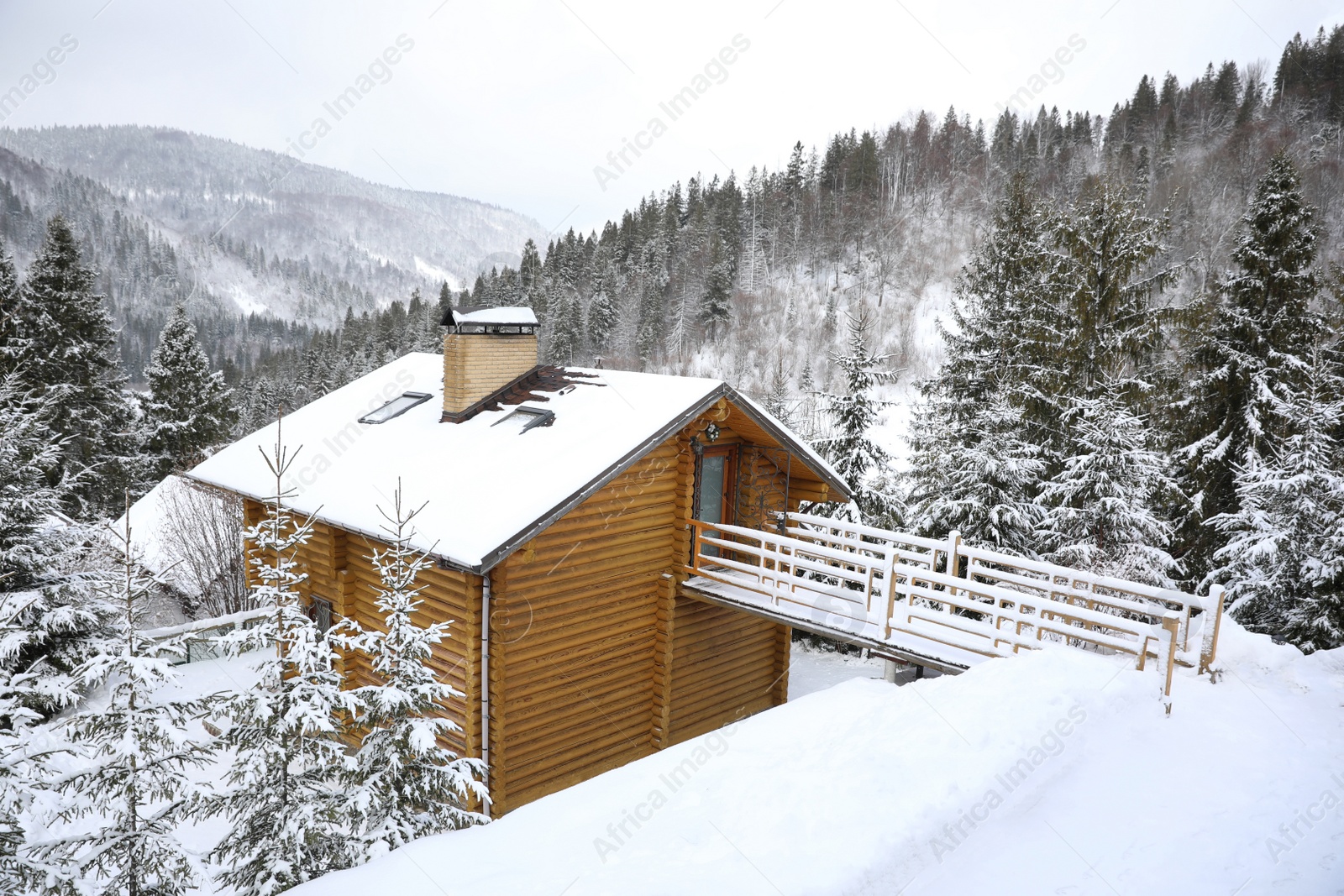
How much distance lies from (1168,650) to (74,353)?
30606 millimetres

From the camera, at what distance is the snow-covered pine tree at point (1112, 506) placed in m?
15.2

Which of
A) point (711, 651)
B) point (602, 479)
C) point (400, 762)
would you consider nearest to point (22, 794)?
point (400, 762)

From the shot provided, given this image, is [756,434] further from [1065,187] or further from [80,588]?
[1065,187]

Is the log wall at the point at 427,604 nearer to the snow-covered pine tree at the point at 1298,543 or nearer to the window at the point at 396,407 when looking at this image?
the window at the point at 396,407

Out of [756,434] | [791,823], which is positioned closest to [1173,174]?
[756,434]

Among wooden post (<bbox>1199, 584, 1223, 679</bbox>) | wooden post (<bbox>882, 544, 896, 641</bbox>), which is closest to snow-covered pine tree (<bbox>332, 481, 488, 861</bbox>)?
wooden post (<bbox>882, 544, 896, 641</bbox>)

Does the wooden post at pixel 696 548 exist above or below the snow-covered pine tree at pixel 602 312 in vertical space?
below

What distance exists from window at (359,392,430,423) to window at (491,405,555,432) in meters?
3.05

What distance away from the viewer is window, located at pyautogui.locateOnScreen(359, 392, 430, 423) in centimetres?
1532

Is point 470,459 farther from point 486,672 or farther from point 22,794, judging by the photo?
point 22,794

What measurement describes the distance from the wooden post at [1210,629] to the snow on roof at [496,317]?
1155cm

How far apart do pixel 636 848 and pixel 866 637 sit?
573 centimetres

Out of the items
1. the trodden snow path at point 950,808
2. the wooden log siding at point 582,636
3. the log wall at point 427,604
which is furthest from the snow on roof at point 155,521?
the trodden snow path at point 950,808

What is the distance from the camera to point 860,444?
19922mm
